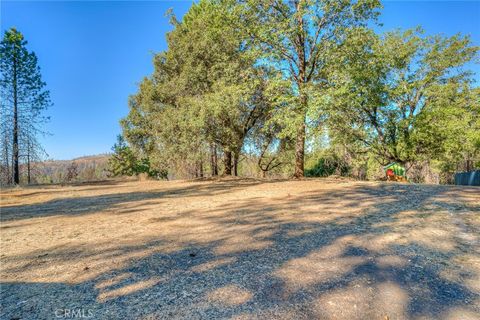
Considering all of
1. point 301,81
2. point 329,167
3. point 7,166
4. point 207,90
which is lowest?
point 329,167

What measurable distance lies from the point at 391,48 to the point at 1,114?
23.2 meters

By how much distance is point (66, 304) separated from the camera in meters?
2.26

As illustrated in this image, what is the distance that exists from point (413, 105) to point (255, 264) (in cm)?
1812

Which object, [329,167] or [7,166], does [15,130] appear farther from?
[329,167]

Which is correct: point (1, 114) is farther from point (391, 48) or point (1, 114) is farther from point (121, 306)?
point (391, 48)

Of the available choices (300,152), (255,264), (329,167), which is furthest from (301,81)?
(329,167)

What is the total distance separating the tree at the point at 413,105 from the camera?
14109mm

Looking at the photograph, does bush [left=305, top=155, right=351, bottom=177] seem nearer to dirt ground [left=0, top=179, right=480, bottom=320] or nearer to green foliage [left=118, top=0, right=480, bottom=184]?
green foliage [left=118, top=0, right=480, bottom=184]

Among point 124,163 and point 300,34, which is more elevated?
point 300,34

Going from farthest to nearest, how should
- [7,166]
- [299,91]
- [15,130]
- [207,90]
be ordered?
[7,166] < [15,130] < [207,90] < [299,91]

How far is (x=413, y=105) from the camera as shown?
16.7 m

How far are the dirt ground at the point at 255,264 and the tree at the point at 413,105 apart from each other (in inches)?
373

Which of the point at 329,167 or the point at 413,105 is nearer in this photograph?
the point at 413,105

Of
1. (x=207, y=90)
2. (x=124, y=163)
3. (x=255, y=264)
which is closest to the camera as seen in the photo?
(x=255, y=264)
